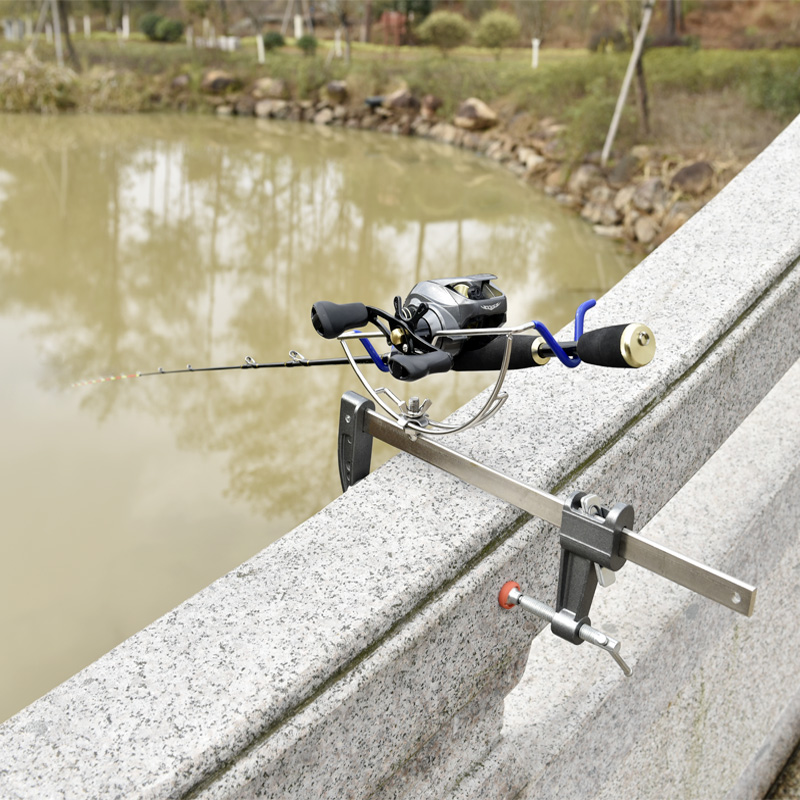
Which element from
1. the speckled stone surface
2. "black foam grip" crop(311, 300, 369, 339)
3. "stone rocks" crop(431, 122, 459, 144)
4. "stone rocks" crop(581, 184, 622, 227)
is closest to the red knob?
the speckled stone surface

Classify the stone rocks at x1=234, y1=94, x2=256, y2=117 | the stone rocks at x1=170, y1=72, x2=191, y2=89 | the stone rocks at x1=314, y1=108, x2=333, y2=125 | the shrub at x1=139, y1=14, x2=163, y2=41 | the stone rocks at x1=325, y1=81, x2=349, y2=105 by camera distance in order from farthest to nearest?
the shrub at x1=139, y1=14, x2=163, y2=41
the stone rocks at x1=170, y1=72, x2=191, y2=89
the stone rocks at x1=234, y1=94, x2=256, y2=117
the stone rocks at x1=325, y1=81, x2=349, y2=105
the stone rocks at x1=314, y1=108, x2=333, y2=125

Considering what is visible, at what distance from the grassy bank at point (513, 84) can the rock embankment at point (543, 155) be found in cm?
30

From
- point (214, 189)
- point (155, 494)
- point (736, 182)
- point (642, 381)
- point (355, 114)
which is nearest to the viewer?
point (642, 381)

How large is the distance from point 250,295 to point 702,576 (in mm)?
5980

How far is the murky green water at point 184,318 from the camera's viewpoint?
337cm

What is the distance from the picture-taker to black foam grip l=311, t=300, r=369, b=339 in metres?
1.14

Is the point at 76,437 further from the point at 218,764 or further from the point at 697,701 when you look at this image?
the point at 218,764

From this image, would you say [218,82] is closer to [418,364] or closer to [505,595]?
[418,364]

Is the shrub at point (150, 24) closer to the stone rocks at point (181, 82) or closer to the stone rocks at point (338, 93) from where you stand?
the stone rocks at point (181, 82)

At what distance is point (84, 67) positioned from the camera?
17.1 metres

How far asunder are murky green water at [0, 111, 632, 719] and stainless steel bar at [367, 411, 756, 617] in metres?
2.06

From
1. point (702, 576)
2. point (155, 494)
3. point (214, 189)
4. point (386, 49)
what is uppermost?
point (386, 49)

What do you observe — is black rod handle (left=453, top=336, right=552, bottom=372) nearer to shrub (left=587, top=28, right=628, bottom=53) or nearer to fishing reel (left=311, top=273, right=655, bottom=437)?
fishing reel (left=311, top=273, right=655, bottom=437)

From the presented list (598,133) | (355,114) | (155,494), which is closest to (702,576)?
(155,494)
